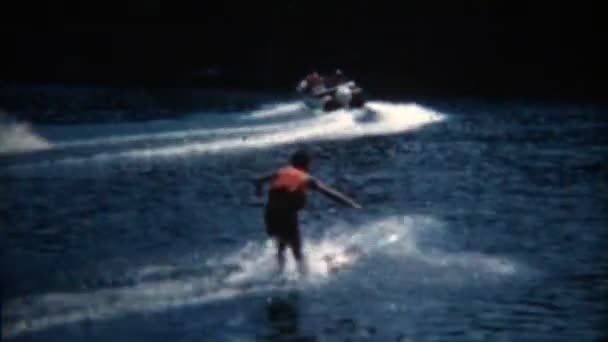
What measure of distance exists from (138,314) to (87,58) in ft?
246

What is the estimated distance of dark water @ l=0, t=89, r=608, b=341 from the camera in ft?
Result: 39.5

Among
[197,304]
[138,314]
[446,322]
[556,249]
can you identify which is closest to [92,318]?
[138,314]

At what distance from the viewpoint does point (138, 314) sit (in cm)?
1214

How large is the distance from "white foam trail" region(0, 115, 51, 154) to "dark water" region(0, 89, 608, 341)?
15 cm

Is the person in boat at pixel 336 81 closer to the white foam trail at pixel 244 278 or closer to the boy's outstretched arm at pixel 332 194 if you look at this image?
the white foam trail at pixel 244 278

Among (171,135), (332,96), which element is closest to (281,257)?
(171,135)

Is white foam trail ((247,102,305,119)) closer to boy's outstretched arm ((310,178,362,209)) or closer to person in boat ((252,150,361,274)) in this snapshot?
person in boat ((252,150,361,274))

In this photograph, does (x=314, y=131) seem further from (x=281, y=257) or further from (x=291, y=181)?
(x=291, y=181)

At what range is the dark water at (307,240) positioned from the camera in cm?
1205

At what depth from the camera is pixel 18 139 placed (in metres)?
31.2

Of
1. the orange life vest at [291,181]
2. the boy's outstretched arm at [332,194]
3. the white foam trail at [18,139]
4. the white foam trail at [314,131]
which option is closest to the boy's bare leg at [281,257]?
the orange life vest at [291,181]

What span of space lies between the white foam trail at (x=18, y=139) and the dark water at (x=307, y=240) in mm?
148

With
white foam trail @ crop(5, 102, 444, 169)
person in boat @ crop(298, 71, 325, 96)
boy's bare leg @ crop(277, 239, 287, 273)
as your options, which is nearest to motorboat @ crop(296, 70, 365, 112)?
person in boat @ crop(298, 71, 325, 96)

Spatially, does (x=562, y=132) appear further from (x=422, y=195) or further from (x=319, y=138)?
(x=422, y=195)
